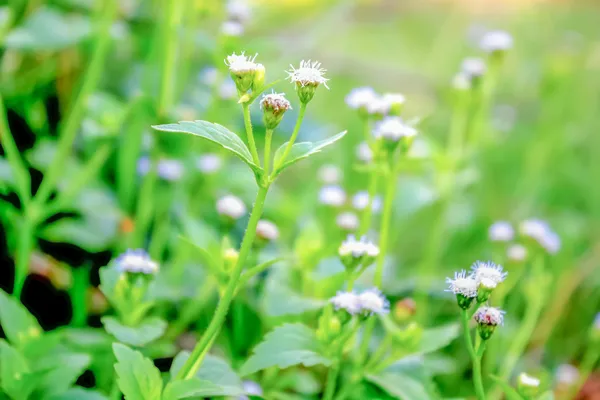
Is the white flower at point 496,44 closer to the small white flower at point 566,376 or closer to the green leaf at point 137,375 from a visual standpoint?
the small white flower at point 566,376

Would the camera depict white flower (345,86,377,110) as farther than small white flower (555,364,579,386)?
No

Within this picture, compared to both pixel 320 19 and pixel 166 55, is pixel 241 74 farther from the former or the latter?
pixel 320 19

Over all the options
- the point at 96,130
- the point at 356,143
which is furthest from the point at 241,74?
the point at 356,143

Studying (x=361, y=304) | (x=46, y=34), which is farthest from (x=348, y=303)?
(x=46, y=34)

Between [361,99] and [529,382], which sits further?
[361,99]

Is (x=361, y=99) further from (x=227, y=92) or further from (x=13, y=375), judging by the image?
(x=13, y=375)

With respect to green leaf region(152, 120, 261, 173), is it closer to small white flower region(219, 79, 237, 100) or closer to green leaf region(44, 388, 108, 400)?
green leaf region(44, 388, 108, 400)

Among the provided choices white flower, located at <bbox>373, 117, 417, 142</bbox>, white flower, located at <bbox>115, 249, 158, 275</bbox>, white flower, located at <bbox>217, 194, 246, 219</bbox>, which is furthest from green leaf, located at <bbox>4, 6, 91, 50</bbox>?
white flower, located at <bbox>373, 117, 417, 142</bbox>
